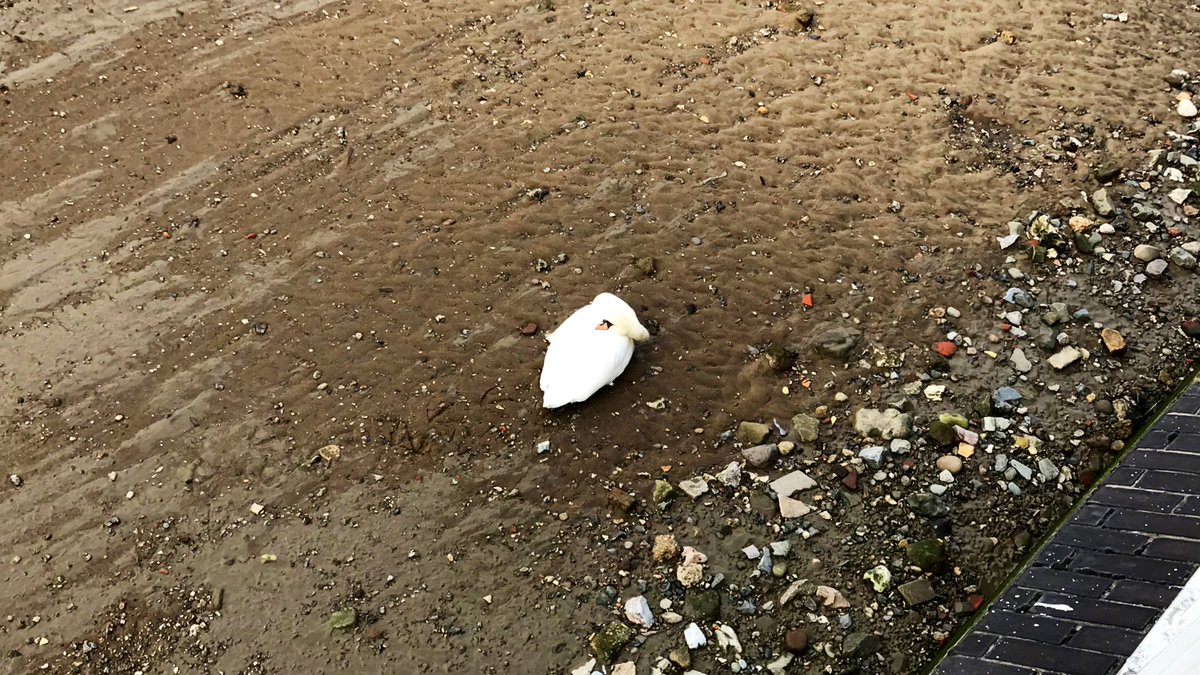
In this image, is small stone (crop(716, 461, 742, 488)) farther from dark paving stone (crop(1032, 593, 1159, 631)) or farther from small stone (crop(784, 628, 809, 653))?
dark paving stone (crop(1032, 593, 1159, 631))

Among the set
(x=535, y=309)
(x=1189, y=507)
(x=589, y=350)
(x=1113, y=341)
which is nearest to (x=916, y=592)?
(x=1189, y=507)

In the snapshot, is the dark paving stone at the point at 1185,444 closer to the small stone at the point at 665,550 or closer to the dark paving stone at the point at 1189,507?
the dark paving stone at the point at 1189,507

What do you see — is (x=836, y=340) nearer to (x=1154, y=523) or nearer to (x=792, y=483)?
(x=792, y=483)

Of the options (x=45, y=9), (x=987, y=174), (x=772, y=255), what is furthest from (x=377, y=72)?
(x=987, y=174)

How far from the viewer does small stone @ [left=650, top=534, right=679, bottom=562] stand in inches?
167

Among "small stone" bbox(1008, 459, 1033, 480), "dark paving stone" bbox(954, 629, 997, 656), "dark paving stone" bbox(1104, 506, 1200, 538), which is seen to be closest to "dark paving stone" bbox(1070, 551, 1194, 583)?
"dark paving stone" bbox(1104, 506, 1200, 538)

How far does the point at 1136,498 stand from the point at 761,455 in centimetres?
172

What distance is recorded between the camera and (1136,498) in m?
3.72

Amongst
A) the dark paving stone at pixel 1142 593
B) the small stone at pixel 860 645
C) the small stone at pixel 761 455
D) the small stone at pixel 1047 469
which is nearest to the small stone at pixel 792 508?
the small stone at pixel 761 455

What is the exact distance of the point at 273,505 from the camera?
14.7ft

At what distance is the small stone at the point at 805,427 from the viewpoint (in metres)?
4.66

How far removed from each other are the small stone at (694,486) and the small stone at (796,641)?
84 centimetres

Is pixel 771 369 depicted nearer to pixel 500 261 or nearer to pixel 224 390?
pixel 500 261

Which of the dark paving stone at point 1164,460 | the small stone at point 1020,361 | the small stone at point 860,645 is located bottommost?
the small stone at point 860,645
